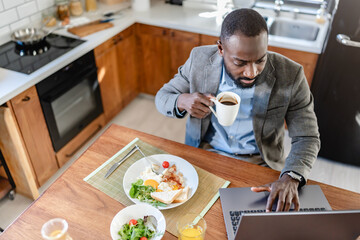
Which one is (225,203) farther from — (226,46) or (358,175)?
(358,175)

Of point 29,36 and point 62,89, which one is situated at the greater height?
point 29,36

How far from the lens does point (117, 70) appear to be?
289cm

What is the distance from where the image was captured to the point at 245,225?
2.92 feet

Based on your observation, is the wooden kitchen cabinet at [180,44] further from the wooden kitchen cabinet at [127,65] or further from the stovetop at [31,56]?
the stovetop at [31,56]

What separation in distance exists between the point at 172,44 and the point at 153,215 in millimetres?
1979

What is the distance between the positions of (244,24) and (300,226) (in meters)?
0.73

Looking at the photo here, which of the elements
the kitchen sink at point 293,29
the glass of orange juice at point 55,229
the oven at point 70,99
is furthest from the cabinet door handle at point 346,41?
the glass of orange juice at point 55,229

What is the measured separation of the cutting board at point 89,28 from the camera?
253 cm

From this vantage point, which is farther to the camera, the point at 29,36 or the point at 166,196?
the point at 29,36

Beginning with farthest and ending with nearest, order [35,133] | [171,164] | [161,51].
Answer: [161,51] → [35,133] → [171,164]

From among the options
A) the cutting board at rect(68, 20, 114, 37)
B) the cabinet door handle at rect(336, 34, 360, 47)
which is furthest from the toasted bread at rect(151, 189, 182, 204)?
the cutting board at rect(68, 20, 114, 37)

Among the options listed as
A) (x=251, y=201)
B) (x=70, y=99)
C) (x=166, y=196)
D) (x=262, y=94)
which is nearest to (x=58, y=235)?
(x=166, y=196)

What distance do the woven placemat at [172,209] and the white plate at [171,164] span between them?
1.0 inches

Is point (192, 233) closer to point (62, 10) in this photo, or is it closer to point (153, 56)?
point (153, 56)
